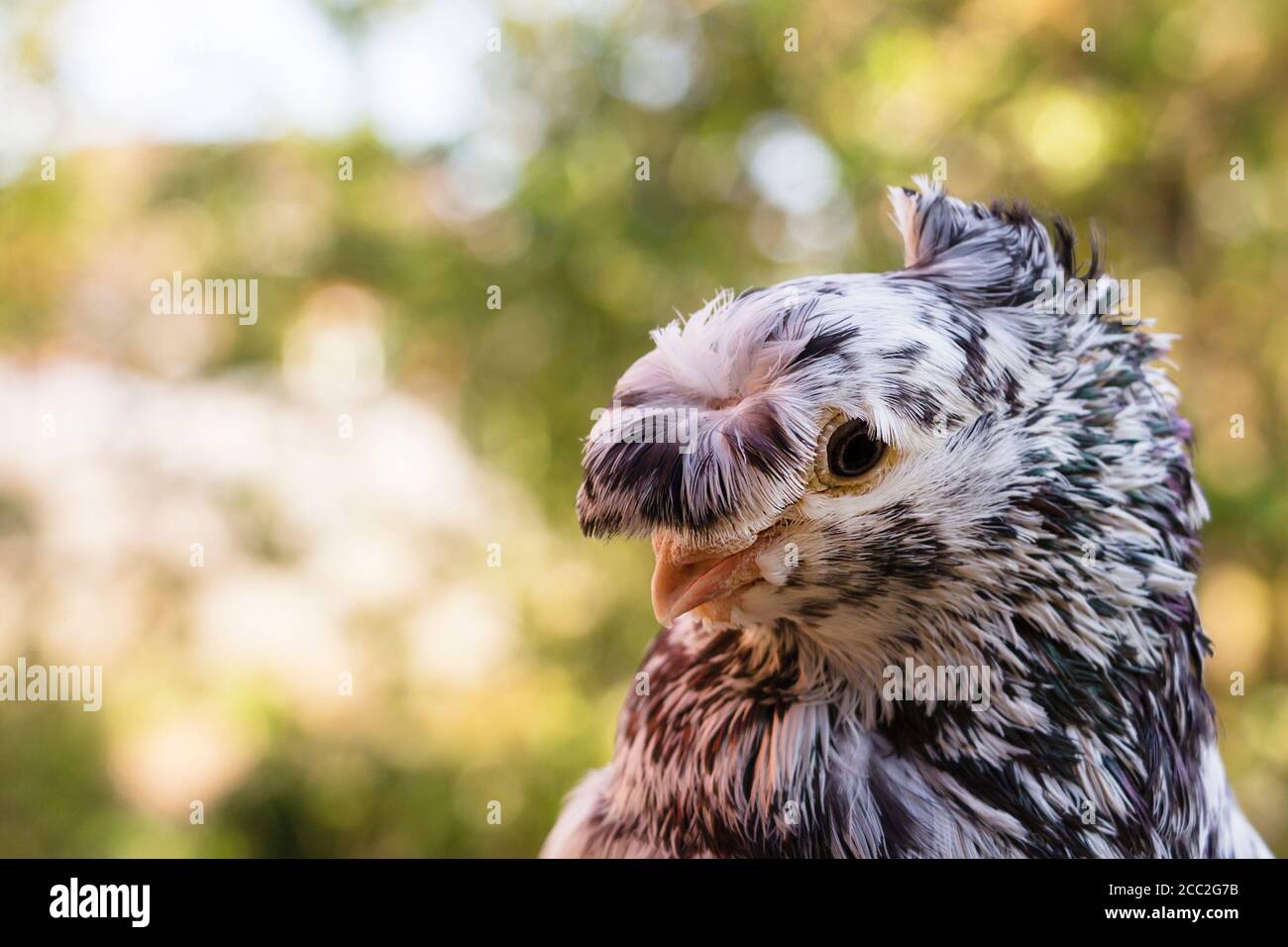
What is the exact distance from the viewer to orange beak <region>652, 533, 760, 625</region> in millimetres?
669

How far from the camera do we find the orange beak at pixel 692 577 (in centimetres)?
67

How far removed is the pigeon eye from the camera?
67 centimetres

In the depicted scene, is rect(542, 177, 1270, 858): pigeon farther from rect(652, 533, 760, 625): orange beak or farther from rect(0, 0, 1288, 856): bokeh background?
rect(0, 0, 1288, 856): bokeh background

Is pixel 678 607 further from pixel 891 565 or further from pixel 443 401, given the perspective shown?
pixel 443 401

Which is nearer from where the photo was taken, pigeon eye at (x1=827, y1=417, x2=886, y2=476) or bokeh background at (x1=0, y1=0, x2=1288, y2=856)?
pigeon eye at (x1=827, y1=417, x2=886, y2=476)

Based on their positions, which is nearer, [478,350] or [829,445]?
[829,445]

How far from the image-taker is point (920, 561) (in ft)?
2.39

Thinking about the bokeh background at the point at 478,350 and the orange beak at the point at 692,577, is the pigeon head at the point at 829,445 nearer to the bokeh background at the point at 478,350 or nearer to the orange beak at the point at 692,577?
the orange beak at the point at 692,577

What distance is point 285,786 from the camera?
8.65 feet

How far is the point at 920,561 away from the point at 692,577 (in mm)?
164

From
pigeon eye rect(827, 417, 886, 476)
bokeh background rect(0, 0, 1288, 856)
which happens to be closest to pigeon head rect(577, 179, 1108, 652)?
pigeon eye rect(827, 417, 886, 476)

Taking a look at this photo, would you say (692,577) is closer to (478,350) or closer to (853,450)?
(853,450)

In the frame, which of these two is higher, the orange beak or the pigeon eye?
the pigeon eye

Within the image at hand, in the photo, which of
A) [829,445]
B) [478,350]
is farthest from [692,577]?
[478,350]
